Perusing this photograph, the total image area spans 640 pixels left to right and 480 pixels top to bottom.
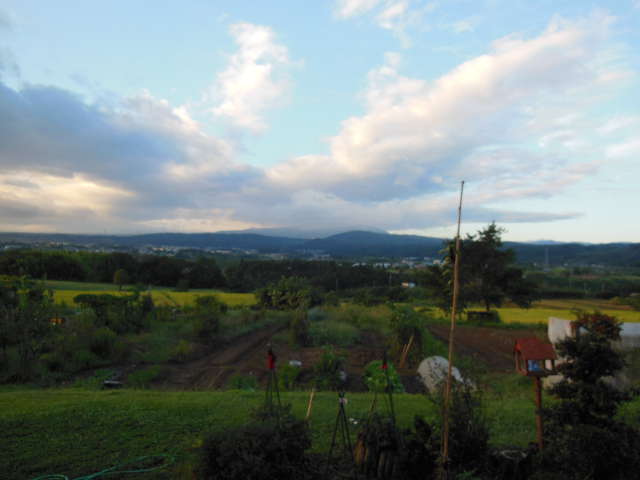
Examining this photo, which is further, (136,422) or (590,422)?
(136,422)

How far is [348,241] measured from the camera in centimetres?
16600

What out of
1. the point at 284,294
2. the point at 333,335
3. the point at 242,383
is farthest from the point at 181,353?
the point at 284,294

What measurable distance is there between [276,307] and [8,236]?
261 ft

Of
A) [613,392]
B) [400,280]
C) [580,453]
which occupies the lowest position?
[400,280]

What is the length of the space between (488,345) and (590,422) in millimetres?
11697

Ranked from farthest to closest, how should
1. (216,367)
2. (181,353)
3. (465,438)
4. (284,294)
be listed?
(284,294)
(181,353)
(216,367)
(465,438)

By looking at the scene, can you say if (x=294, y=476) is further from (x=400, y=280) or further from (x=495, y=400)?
A: (x=400, y=280)

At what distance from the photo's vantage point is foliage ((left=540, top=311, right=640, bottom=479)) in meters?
3.16

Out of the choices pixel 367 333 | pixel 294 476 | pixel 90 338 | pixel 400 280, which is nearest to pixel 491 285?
pixel 367 333

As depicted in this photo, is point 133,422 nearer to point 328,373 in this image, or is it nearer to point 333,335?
point 328,373

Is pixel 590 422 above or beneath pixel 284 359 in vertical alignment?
above

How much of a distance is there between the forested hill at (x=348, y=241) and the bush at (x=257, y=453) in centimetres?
3458

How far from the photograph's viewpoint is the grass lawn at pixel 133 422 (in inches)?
164

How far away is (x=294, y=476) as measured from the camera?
305 centimetres
